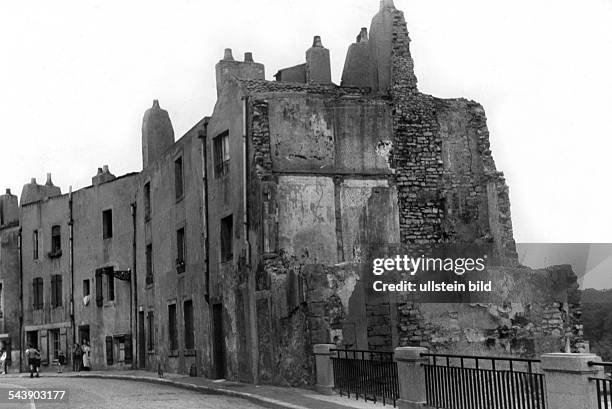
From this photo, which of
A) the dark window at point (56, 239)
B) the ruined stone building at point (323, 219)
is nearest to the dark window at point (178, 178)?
the ruined stone building at point (323, 219)

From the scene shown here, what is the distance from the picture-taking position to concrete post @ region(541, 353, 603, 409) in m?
11.1

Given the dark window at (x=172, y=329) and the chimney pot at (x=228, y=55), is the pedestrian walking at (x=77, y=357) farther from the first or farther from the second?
the chimney pot at (x=228, y=55)

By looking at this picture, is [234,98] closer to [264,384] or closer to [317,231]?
[317,231]

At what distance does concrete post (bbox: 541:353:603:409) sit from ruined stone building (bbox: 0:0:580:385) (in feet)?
28.7

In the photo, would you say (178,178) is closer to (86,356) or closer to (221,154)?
(221,154)

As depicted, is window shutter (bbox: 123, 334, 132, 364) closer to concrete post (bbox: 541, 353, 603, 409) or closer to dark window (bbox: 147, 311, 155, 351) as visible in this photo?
dark window (bbox: 147, 311, 155, 351)

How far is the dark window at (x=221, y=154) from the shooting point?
85.6 feet

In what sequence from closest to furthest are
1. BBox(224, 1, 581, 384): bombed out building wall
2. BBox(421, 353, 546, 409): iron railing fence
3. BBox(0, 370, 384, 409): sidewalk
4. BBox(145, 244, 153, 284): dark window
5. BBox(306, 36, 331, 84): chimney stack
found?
BBox(421, 353, 546, 409): iron railing fence → BBox(0, 370, 384, 409): sidewalk → BBox(224, 1, 581, 384): bombed out building wall → BBox(306, 36, 331, 84): chimney stack → BBox(145, 244, 153, 284): dark window

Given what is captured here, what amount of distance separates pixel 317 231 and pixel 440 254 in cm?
344

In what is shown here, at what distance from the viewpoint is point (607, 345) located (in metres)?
37.1

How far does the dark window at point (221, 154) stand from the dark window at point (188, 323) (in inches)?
206

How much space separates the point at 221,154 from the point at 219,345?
18.3 ft

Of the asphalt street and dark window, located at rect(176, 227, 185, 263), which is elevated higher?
dark window, located at rect(176, 227, 185, 263)

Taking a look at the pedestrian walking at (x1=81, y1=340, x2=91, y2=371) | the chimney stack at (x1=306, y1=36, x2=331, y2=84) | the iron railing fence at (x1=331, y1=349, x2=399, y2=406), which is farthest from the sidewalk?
the pedestrian walking at (x1=81, y1=340, x2=91, y2=371)
